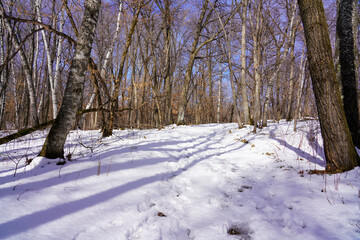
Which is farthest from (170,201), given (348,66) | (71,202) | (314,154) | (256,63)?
(256,63)

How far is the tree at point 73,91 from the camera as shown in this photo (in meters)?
3.00

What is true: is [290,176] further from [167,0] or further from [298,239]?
[167,0]

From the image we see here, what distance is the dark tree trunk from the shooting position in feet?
11.1

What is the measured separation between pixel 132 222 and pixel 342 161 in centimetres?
329

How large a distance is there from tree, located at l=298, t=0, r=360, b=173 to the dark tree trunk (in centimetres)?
89

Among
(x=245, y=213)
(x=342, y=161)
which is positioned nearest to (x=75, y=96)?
(x=245, y=213)

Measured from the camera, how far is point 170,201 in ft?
7.60

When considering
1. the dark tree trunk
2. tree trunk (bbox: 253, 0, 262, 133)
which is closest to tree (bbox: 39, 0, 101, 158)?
the dark tree trunk

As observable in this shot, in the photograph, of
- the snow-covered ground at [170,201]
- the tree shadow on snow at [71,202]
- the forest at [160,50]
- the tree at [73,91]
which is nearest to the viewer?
the tree shadow on snow at [71,202]

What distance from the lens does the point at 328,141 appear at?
2.83 m

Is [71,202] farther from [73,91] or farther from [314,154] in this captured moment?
[314,154]

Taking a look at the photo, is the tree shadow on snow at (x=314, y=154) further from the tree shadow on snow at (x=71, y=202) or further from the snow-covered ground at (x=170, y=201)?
the tree shadow on snow at (x=71, y=202)

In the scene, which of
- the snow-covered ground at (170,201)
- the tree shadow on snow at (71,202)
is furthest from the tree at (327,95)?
the tree shadow on snow at (71,202)

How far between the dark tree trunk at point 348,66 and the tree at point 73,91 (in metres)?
5.05
